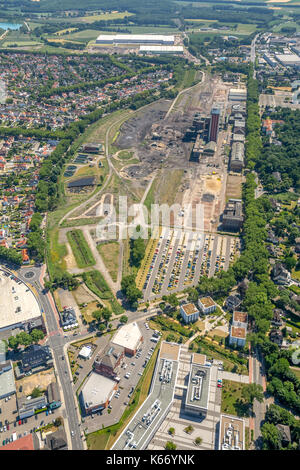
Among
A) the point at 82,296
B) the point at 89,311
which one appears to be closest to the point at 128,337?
the point at 89,311

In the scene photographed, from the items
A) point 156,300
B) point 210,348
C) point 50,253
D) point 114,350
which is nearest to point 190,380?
point 210,348

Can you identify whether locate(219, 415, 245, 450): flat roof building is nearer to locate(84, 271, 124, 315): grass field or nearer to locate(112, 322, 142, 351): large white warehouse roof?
locate(112, 322, 142, 351): large white warehouse roof

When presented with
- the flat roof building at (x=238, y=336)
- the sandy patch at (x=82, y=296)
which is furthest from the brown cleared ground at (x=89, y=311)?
the flat roof building at (x=238, y=336)

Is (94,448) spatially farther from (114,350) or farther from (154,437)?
(114,350)

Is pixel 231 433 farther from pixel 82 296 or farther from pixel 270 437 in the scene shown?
pixel 82 296

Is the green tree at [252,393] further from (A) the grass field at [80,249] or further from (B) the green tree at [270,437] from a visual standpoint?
(A) the grass field at [80,249]

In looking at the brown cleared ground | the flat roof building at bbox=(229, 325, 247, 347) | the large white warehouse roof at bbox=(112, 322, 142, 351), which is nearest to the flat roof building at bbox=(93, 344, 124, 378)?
the large white warehouse roof at bbox=(112, 322, 142, 351)
